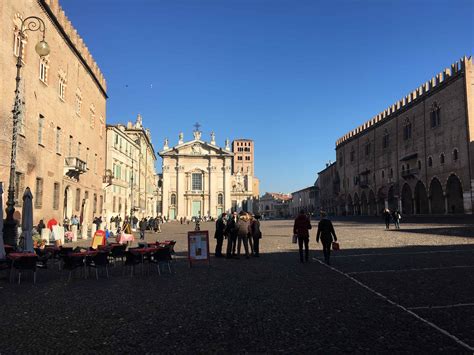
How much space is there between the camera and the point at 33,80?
2069 centimetres

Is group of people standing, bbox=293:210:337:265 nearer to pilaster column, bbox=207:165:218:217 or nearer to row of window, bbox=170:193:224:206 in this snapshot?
pilaster column, bbox=207:165:218:217

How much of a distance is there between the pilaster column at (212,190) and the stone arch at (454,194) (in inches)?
2062

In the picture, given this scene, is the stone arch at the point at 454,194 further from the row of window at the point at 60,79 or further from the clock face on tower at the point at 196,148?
the clock face on tower at the point at 196,148

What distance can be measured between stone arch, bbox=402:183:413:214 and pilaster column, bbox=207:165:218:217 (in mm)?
42971

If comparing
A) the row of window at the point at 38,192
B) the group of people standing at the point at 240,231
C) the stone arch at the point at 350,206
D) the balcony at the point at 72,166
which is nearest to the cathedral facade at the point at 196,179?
the stone arch at the point at 350,206

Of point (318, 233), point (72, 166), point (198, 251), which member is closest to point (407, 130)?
point (72, 166)

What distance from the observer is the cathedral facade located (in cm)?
8681

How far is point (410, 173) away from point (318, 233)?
43.1 meters

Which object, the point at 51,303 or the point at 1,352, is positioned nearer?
the point at 1,352

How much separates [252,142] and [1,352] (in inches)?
5180

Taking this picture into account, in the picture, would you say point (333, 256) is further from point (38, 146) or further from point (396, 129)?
point (396, 129)

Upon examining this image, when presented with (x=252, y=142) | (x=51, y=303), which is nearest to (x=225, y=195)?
(x=252, y=142)

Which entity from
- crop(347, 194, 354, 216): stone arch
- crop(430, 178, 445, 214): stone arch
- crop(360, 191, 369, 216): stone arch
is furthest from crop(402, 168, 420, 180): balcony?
crop(347, 194, 354, 216): stone arch

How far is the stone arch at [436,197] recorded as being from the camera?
1749 inches
